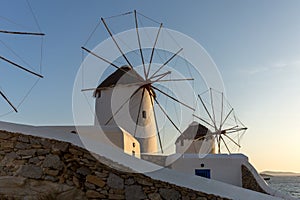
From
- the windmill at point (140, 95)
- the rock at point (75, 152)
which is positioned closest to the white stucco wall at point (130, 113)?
the windmill at point (140, 95)

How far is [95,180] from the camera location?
20.5 ft

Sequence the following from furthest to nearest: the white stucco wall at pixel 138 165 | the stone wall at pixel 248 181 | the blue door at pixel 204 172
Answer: the blue door at pixel 204 172 → the stone wall at pixel 248 181 → the white stucco wall at pixel 138 165

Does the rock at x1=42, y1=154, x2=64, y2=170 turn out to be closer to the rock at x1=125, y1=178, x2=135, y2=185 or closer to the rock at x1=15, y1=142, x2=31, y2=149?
the rock at x1=15, y1=142, x2=31, y2=149

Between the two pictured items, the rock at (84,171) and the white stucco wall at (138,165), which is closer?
the rock at (84,171)

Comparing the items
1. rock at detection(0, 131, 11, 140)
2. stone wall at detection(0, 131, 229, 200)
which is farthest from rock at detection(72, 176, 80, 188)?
rock at detection(0, 131, 11, 140)

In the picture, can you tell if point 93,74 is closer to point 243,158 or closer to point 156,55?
point 156,55

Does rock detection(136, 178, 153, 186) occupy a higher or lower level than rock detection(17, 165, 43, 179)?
lower

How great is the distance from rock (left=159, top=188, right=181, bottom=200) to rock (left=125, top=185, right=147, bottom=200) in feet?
1.07

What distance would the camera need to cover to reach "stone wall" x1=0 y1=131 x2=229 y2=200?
6152 mm

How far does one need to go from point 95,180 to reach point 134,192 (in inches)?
29.5

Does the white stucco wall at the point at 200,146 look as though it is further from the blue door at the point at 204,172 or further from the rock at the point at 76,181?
the rock at the point at 76,181

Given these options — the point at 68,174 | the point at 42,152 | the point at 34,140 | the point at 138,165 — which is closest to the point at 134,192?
the point at 138,165

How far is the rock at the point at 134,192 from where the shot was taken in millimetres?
6227

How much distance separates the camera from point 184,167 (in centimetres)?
1277
